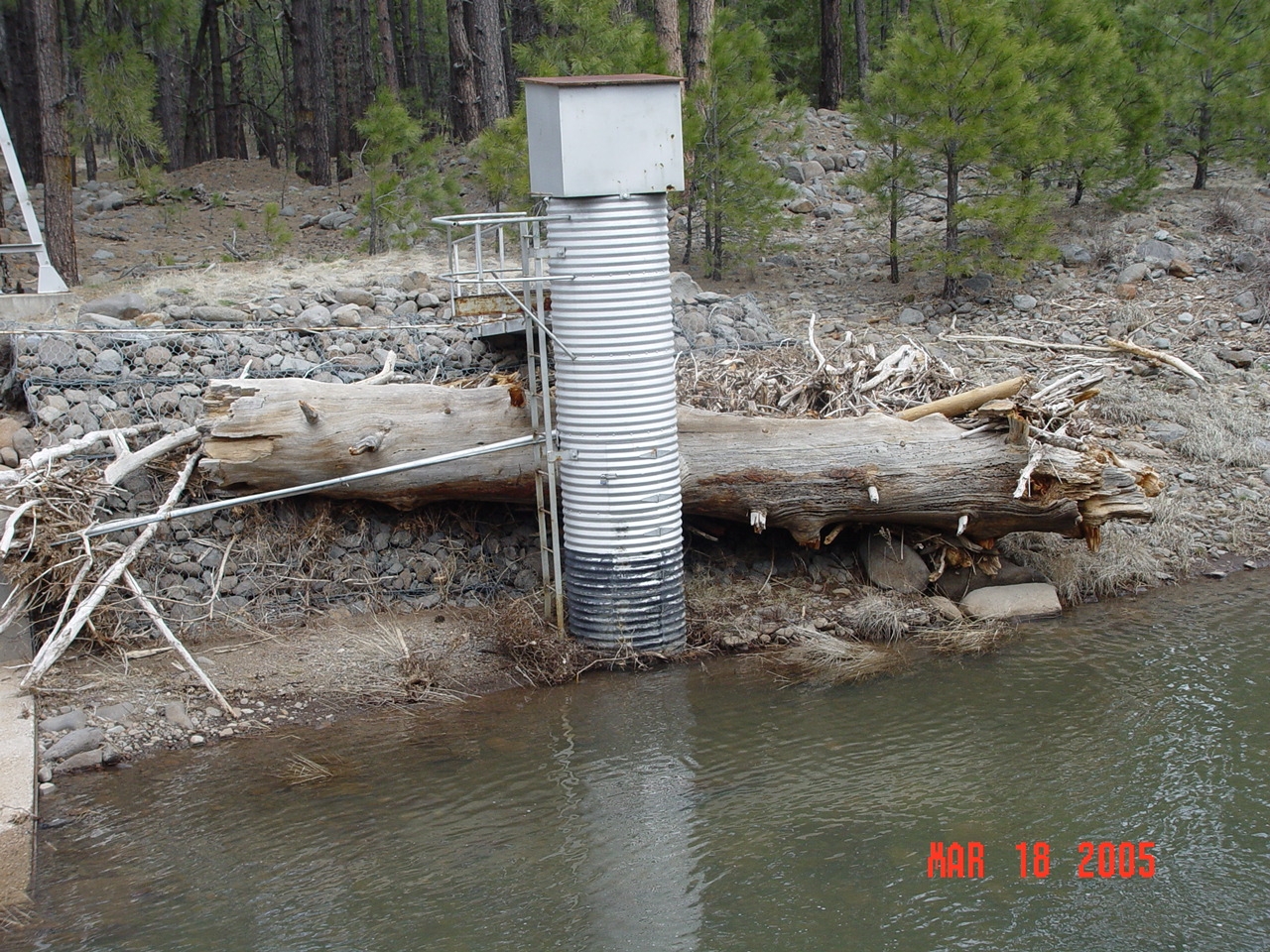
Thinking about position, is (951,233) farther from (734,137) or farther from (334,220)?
(334,220)

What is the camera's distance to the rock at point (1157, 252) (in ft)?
46.6

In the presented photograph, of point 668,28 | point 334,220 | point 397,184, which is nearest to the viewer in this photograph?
point 397,184

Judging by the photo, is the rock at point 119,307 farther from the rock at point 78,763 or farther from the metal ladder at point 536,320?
the rock at point 78,763

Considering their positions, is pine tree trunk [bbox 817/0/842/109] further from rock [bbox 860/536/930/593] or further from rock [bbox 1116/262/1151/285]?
rock [bbox 860/536/930/593]

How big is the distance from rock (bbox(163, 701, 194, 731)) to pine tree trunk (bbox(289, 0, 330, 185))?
15864 millimetres

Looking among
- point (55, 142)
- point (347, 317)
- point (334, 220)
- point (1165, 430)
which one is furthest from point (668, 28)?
point (1165, 430)

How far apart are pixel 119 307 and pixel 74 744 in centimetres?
481

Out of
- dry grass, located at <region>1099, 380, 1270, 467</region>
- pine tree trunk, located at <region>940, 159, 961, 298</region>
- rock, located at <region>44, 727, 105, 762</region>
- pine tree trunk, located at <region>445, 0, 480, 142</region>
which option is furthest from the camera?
pine tree trunk, located at <region>445, 0, 480, 142</region>

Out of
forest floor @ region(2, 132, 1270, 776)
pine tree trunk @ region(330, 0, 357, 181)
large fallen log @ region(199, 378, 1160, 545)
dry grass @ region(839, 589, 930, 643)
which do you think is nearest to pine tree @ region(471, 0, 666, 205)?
forest floor @ region(2, 132, 1270, 776)

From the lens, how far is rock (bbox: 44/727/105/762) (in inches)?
265

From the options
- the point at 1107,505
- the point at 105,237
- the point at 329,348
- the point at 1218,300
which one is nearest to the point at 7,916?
the point at 329,348

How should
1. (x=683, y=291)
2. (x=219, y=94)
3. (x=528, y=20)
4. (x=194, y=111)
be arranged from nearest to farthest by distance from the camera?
(x=683, y=291), (x=528, y=20), (x=219, y=94), (x=194, y=111)

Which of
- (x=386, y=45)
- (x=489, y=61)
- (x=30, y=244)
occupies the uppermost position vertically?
(x=386, y=45)

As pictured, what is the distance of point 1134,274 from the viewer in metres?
14.0
